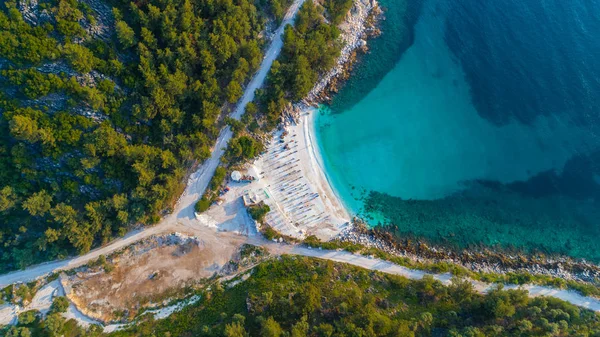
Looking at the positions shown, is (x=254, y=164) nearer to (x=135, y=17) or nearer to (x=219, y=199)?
(x=219, y=199)

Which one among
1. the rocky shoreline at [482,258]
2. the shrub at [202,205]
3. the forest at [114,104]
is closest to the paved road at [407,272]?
the rocky shoreline at [482,258]

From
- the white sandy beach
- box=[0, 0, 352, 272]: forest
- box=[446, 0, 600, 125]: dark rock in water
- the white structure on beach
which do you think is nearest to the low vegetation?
the white sandy beach

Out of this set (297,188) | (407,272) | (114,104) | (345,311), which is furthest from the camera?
(297,188)

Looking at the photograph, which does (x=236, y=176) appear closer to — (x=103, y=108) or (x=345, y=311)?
(x=103, y=108)

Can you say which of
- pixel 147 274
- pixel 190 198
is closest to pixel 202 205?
pixel 190 198

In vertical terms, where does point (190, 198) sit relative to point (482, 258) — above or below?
above

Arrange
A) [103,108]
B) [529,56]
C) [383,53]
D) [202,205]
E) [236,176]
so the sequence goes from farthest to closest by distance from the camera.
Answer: [383,53] → [529,56] → [236,176] → [202,205] → [103,108]

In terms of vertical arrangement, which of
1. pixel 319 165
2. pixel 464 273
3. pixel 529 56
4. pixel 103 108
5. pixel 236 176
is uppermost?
pixel 103 108

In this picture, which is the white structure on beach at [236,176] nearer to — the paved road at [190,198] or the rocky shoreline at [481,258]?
the paved road at [190,198]
